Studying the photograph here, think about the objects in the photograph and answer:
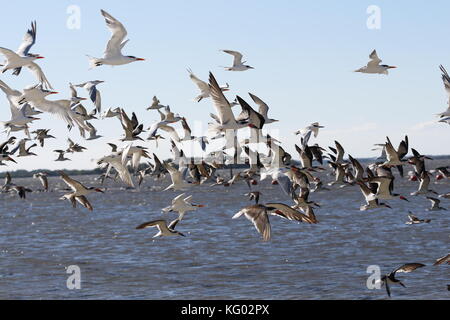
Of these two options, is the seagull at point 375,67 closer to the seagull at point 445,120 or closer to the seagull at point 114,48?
→ the seagull at point 445,120

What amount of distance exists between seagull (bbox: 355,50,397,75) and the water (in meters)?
7.16

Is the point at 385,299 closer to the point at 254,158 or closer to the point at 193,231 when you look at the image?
the point at 254,158

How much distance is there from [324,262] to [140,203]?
4515cm

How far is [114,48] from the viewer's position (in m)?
23.9

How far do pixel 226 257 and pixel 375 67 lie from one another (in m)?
10.3

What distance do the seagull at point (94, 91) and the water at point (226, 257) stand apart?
6358 millimetres

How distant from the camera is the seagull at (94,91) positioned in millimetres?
28244

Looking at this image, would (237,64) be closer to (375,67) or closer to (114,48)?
(375,67)

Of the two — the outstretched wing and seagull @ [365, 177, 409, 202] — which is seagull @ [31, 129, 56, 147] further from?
seagull @ [365, 177, 409, 202]

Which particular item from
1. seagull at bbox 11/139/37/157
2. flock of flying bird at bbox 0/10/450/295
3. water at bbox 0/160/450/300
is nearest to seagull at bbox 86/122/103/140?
flock of flying bird at bbox 0/10/450/295

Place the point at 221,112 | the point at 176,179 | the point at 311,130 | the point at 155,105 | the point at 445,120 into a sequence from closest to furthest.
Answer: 1. the point at 221,112
2. the point at 176,179
3. the point at 445,120
4. the point at 311,130
5. the point at 155,105

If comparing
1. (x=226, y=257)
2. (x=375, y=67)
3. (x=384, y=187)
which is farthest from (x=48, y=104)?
(x=226, y=257)
